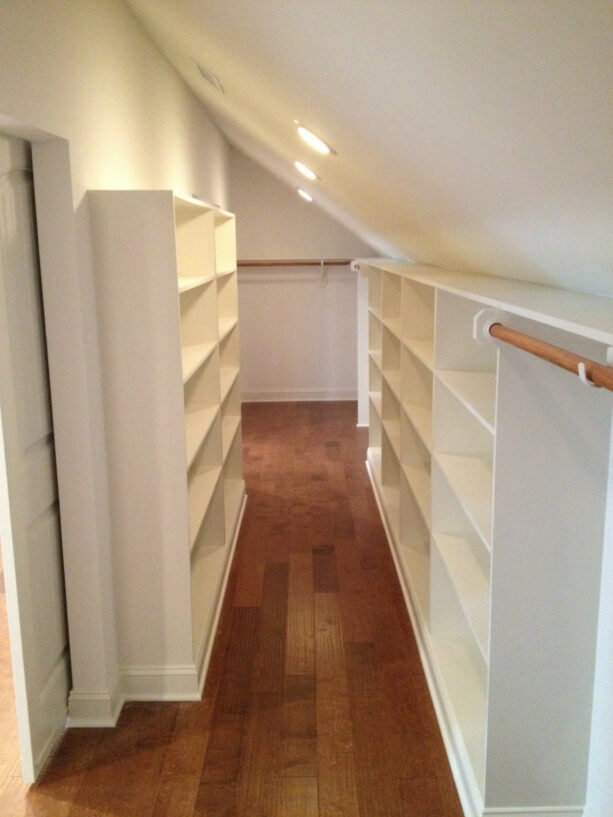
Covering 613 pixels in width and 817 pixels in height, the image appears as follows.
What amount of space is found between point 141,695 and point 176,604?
1.16 ft

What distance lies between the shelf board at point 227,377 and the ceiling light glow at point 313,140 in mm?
1390

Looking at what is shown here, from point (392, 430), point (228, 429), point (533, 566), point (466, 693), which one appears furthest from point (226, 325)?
point (533, 566)

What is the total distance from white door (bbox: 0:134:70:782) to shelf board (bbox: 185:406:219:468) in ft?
1.64

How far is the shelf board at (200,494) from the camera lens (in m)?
2.86

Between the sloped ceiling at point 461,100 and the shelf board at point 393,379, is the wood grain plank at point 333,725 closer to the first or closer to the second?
the shelf board at point 393,379

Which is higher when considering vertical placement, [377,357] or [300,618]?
[377,357]

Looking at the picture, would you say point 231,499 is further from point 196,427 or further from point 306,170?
point 306,170

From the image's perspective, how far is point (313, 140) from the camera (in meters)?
2.82

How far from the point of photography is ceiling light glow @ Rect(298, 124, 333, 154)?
270 cm

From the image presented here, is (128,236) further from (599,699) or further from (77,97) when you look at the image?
(599,699)

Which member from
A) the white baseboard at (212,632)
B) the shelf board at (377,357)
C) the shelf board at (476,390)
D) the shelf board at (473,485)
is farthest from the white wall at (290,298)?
the shelf board at (473,485)

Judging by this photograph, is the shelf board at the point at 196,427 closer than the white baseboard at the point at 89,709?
No

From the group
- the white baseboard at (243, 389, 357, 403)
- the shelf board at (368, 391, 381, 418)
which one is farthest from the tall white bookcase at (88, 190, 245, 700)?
the white baseboard at (243, 389, 357, 403)

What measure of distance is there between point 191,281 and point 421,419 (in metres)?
1.09
